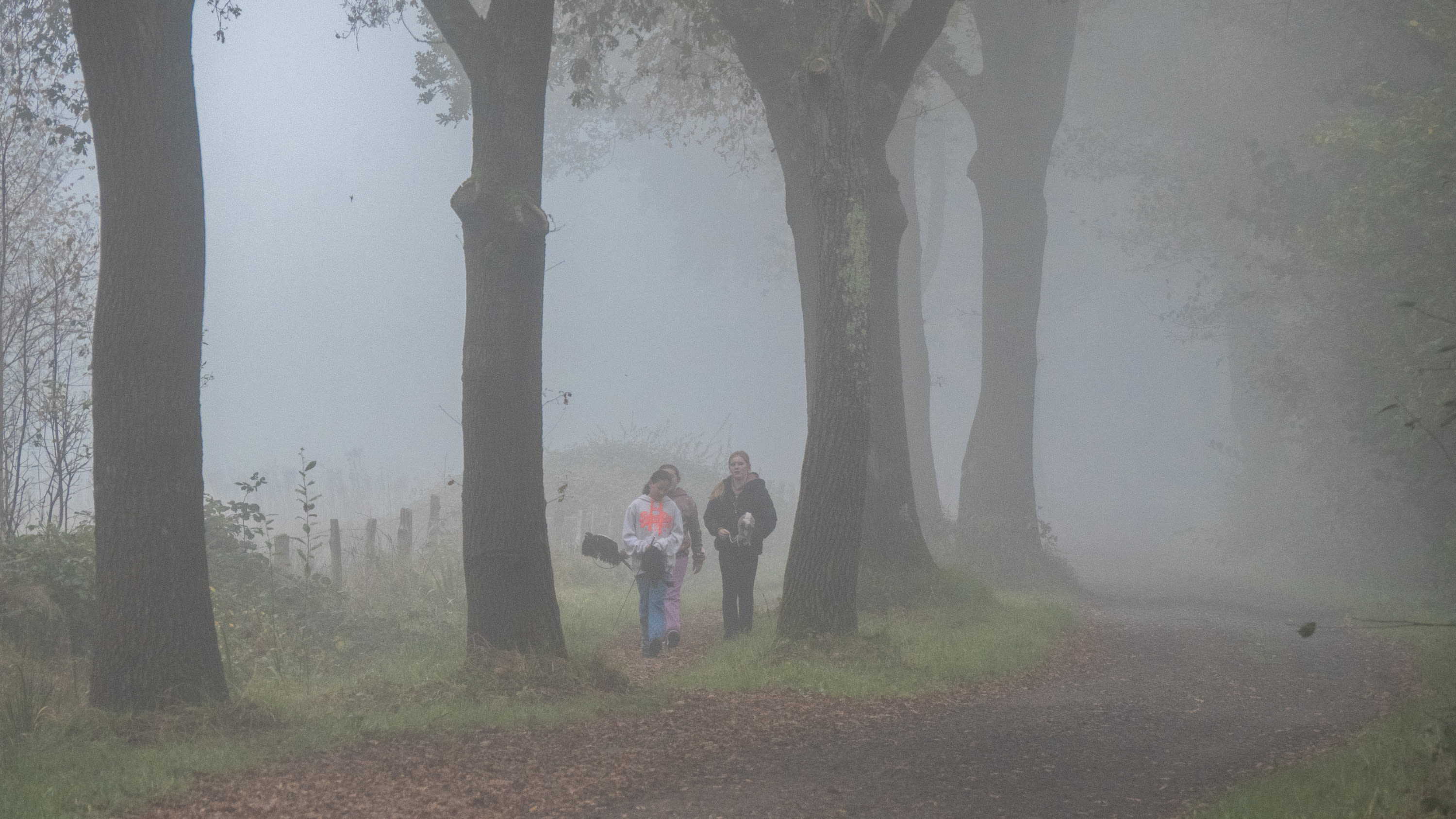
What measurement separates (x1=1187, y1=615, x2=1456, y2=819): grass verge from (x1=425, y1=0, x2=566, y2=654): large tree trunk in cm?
538

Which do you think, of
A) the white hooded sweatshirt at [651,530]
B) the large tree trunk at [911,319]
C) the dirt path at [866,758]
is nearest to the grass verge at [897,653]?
the dirt path at [866,758]

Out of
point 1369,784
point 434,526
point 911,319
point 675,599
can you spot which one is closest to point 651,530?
point 675,599

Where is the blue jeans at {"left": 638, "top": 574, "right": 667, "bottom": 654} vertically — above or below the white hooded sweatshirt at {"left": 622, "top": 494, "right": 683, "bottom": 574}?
below

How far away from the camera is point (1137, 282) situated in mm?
65812

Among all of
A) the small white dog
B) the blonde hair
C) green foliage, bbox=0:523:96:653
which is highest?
the blonde hair

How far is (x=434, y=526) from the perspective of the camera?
19547mm

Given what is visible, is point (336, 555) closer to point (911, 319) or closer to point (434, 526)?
point (434, 526)

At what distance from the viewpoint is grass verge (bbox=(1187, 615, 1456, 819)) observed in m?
4.95

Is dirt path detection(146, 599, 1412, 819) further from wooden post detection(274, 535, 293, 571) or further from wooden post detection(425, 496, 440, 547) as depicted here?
wooden post detection(425, 496, 440, 547)

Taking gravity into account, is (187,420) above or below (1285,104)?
below

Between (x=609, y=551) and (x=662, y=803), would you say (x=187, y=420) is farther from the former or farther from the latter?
(x=609, y=551)

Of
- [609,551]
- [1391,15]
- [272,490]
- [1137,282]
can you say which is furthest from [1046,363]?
[609,551]

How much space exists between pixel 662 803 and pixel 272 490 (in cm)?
3036

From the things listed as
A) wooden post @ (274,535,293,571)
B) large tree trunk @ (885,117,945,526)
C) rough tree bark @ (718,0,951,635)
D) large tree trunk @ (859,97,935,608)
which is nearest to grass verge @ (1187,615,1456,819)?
rough tree bark @ (718,0,951,635)
